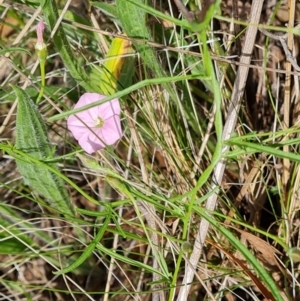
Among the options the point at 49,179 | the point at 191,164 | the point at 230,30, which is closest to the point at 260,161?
the point at 191,164

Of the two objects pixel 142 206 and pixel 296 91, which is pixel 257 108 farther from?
pixel 142 206

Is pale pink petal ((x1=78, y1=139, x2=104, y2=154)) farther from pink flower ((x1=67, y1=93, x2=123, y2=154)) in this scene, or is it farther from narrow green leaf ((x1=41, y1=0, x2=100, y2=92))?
narrow green leaf ((x1=41, y1=0, x2=100, y2=92))

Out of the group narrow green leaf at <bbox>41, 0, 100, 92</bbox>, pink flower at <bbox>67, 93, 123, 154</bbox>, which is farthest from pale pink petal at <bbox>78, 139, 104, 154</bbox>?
narrow green leaf at <bbox>41, 0, 100, 92</bbox>

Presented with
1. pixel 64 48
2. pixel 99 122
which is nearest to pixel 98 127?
pixel 99 122

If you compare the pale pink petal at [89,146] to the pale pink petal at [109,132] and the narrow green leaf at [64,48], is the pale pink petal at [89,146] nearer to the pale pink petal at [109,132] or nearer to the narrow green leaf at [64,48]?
the pale pink petal at [109,132]

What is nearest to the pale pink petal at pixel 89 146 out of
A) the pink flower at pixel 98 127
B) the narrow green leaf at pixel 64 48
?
the pink flower at pixel 98 127
